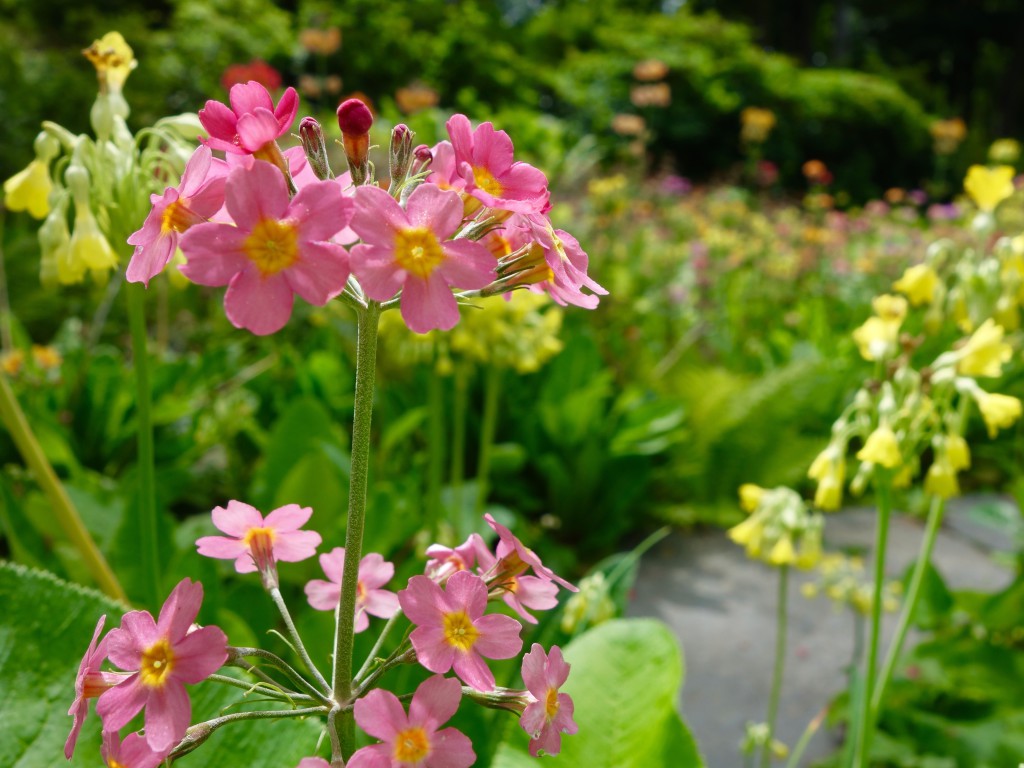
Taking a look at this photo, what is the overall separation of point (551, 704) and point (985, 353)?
39.7 inches

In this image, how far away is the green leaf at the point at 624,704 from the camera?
110 cm

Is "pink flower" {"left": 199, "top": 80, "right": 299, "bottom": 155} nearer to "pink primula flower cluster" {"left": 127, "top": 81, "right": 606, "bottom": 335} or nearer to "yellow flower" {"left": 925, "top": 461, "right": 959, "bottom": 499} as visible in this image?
"pink primula flower cluster" {"left": 127, "top": 81, "right": 606, "bottom": 335}

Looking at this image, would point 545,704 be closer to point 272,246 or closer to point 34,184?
point 272,246

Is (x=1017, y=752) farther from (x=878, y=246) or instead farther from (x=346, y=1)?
(x=346, y=1)

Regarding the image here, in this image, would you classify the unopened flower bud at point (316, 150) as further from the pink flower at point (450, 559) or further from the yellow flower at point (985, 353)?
the yellow flower at point (985, 353)

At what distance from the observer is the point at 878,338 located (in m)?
1.38

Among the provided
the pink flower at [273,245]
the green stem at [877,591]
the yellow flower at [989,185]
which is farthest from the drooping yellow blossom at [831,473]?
the pink flower at [273,245]

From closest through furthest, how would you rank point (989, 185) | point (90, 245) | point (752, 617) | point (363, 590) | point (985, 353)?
1. point (363, 590)
2. point (90, 245)
3. point (985, 353)
4. point (989, 185)
5. point (752, 617)

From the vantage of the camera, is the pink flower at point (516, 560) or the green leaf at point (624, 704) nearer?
the pink flower at point (516, 560)

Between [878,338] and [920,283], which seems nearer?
[878,338]

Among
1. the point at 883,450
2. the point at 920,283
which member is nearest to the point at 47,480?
the point at 883,450

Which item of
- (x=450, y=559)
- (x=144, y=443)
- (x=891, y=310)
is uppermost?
(x=450, y=559)

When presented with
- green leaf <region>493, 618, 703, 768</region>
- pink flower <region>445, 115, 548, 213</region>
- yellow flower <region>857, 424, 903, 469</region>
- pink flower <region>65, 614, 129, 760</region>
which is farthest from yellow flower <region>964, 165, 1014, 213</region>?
pink flower <region>65, 614, 129, 760</region>

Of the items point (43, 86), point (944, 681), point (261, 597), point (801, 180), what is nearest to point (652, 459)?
point (944, 681)
